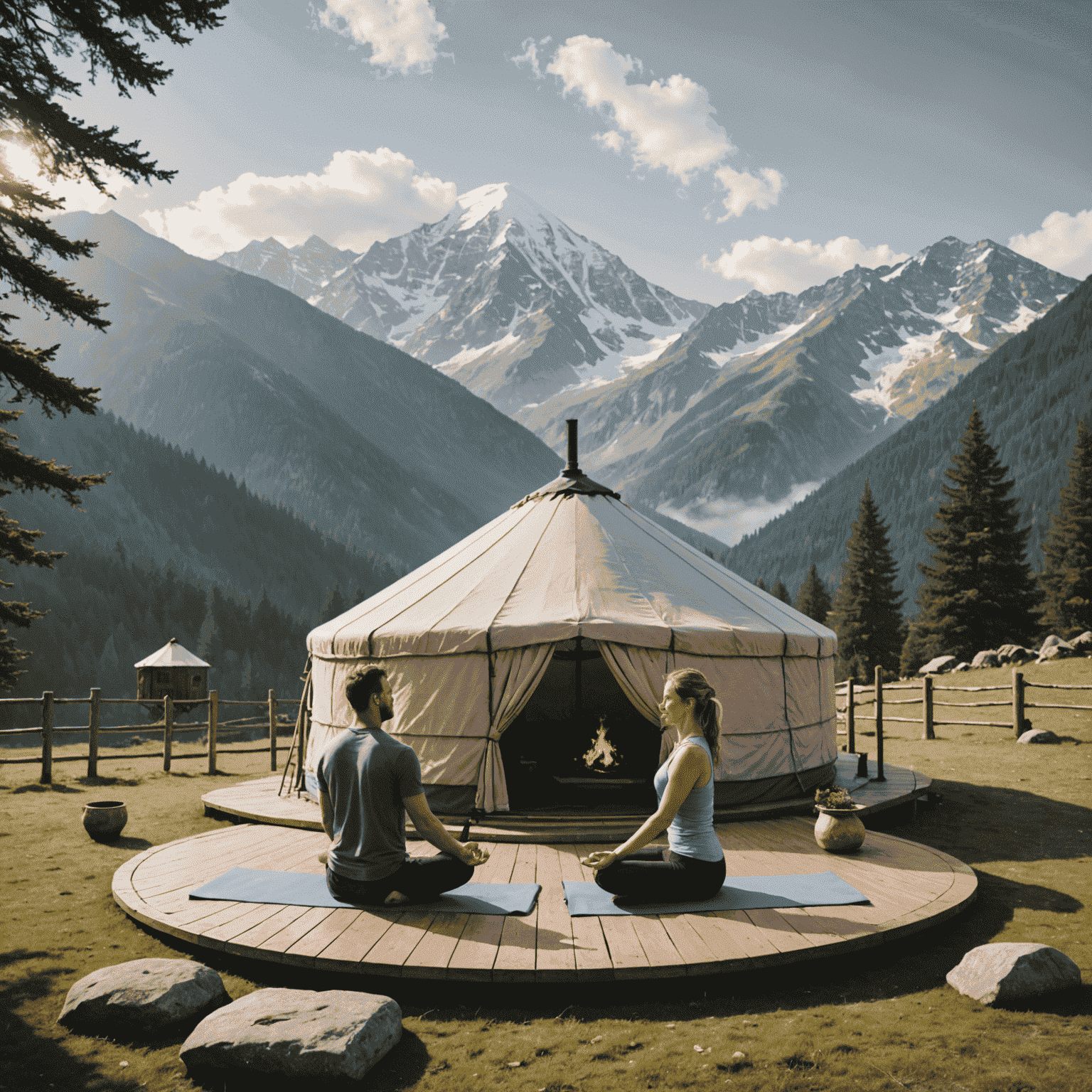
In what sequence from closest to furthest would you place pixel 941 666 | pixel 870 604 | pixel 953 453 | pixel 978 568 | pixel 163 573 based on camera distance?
pixel 941 666 < pixel 978 568 < pixel 870 604 < pixel 163 573 < pixel 953 453

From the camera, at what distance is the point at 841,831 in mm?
5090

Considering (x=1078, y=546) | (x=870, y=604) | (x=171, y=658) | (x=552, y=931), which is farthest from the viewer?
(x=870, y=604)

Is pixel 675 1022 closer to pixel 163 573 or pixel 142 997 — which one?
pixel 142 997

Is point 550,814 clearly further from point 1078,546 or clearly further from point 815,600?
point 815,600

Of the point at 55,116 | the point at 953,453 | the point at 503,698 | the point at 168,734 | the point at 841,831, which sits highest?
the point at 953,453

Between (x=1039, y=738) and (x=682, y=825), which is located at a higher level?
(x=682, y=825)

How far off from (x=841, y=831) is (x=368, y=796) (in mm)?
3072

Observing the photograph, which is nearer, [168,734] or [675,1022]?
[675,1022]

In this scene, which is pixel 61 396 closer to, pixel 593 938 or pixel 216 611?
pixel 593 938

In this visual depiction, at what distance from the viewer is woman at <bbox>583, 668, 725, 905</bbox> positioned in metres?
3.55

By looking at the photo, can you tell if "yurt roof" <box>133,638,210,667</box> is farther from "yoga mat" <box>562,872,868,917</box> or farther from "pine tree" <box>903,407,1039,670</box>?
"pine tree" <box>903,407,1039,670</box>

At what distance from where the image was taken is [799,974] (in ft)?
11.7

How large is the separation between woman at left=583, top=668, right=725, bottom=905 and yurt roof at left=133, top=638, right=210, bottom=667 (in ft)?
59.7

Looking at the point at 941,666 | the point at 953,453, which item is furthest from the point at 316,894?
the point at 953,453
